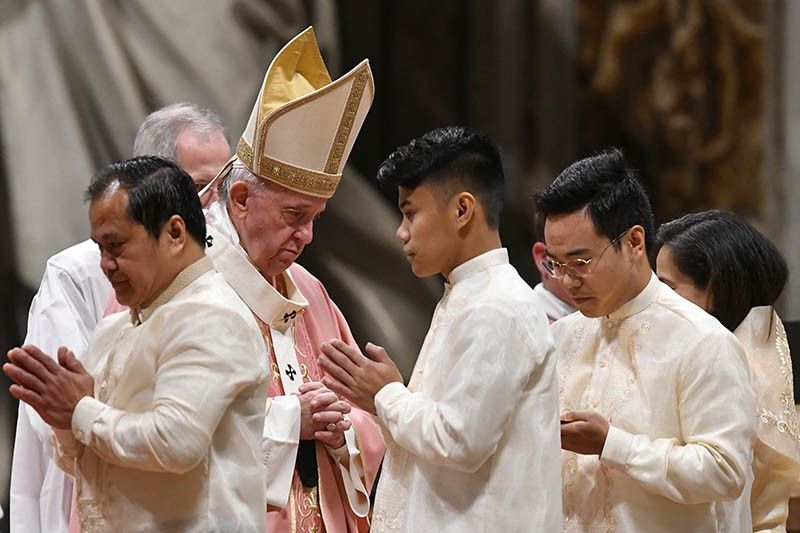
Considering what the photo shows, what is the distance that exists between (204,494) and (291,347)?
1.19 metres

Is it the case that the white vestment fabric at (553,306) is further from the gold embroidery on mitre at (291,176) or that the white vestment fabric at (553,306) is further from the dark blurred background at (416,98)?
the gold embroidery on mitre at (291,176)

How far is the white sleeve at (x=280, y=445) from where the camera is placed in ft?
12.4

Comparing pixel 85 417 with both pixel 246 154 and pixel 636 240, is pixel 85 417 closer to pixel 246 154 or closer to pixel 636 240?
pixel 246 154

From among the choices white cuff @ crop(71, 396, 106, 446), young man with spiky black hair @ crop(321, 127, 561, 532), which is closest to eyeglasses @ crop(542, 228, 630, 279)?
young man with spiky black hair @ crop(321, 127, 561, 532)

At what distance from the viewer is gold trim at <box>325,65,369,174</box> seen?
13.3 feet

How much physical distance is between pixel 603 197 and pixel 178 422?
51.7 inches

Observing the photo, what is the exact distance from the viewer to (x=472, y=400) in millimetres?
3186

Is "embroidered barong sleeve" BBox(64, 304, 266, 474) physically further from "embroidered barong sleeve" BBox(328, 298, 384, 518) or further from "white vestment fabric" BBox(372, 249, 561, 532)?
"embroidered barong sleeve" BBox(328, 298, 384, 518)

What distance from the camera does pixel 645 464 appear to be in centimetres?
344

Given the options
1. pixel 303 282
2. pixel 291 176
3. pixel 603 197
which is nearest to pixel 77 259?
pixel 303 282

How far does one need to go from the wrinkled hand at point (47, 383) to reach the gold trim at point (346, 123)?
49.4 inches

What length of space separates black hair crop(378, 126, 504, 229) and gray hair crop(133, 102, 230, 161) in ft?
4.94

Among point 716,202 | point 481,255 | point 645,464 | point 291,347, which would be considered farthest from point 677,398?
point 716,202

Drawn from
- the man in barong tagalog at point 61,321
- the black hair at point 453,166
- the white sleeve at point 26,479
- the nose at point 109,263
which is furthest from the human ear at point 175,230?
the white sleeve at point 26,479
